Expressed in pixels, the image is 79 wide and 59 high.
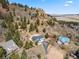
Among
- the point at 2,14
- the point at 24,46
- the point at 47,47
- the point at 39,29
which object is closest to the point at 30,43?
the point at 24,46

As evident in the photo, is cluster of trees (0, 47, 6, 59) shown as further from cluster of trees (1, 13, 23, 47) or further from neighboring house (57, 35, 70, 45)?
neighboring house (57, 35, 70, 45)

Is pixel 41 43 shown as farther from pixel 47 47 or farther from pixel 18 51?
pixel 18 51

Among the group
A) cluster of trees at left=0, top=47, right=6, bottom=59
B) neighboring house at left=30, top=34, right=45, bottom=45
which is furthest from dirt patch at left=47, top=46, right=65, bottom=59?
cluster of trees at left=0, top=47, right=6, bottom=59

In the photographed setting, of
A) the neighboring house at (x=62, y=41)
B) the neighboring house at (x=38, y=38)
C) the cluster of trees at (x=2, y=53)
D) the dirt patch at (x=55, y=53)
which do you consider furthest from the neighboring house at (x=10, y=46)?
the neighboring house at (x=62, y=41)

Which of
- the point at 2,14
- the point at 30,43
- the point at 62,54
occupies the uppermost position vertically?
the point at 2,14

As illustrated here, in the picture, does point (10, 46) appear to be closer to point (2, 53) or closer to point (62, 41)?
point (2, 53)

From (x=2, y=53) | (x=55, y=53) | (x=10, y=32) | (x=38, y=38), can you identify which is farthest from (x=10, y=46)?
(x=38, y=38)

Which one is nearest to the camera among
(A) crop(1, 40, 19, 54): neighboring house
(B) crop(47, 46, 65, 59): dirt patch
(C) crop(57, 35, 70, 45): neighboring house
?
(A) crop(1, 40, 19, 54): neighboring house

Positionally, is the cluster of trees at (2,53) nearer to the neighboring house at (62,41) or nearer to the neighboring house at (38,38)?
the neighboring house at (38,38)

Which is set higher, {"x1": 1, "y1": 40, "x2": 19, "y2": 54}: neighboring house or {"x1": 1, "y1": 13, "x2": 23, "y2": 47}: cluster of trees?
{"x1": 1, "y1": 13, "x2": 23, "y2": 47}: cluster of trees
